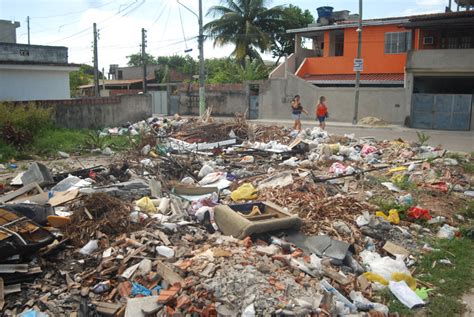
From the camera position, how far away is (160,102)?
34.8 m

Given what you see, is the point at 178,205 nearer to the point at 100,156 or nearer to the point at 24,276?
the point at 24,276

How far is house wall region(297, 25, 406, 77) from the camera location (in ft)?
89.7

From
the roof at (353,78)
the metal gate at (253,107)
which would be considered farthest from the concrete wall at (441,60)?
the metal gate at (253,107)

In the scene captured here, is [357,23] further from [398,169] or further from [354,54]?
[398,169]

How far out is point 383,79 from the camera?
1069 inches

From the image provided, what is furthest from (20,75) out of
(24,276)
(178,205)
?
(24,276)

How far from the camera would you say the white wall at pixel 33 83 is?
744 inches

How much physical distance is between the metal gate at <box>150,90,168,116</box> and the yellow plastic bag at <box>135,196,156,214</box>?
27.7 metres

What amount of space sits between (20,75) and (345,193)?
16.5 meters

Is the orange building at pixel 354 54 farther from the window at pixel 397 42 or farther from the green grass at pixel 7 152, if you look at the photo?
the green grass at pixel 7 152

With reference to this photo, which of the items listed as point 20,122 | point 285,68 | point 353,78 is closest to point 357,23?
point 353,78

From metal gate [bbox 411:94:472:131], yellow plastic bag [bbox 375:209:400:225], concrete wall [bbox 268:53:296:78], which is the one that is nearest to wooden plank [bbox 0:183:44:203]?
yellow plastic bag [bbox 375:209:400:225]

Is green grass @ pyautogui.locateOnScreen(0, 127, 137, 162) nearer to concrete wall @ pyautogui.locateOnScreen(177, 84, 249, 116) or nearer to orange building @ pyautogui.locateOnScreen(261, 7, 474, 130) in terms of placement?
orange building @ pyautogui.locateOnScreen(261, 7, 474, 130)

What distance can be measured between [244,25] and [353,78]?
385 inches
